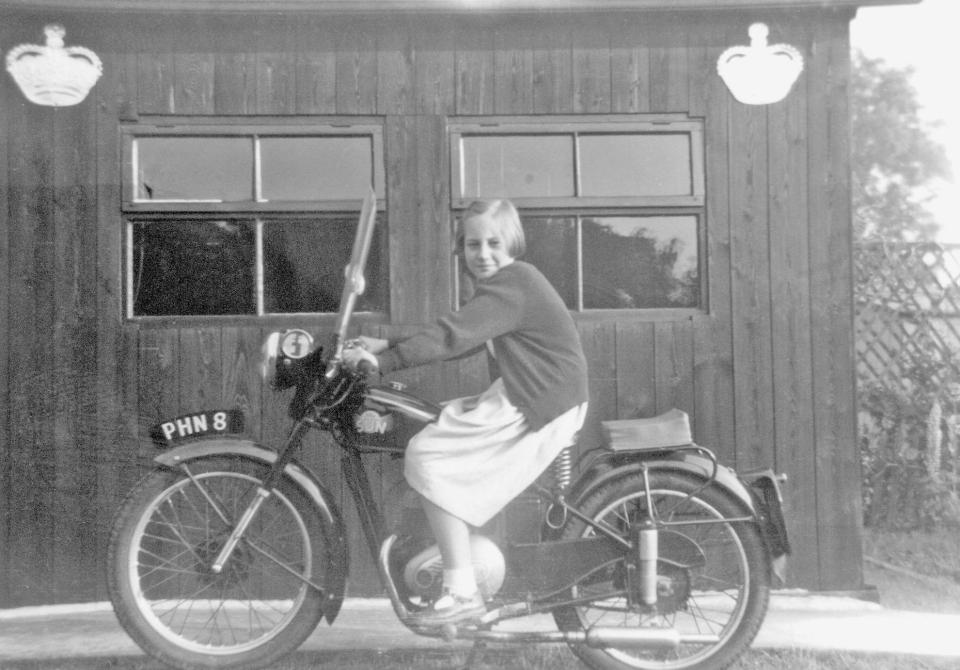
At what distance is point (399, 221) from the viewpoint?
4344mm

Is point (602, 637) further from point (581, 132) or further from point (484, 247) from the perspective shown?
point (581, 132)

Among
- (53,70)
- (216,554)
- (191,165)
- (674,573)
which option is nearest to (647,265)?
(674,573)

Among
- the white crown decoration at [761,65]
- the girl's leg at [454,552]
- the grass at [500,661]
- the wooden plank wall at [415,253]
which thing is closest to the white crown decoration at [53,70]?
the wooden plank wall at [415,253]

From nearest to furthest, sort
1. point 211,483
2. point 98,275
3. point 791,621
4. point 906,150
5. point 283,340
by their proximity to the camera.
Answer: point 283,340 → point 211,483 → point 791,621 → point 98,275 → point 906,150

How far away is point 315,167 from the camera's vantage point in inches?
173

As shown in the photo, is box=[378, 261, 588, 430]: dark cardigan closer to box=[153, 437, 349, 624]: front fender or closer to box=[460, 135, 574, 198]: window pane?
box=[153, 437, 349, 624]: front fender

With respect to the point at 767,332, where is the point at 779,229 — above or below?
above

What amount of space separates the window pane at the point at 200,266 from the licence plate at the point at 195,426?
123 centimetres

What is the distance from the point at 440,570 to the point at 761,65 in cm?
297

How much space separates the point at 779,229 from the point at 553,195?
113 centimetres

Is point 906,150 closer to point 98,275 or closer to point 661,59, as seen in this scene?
point 661,59

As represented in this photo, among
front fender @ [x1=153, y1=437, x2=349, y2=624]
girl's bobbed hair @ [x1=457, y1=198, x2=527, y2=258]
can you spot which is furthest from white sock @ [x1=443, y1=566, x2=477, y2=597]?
girl's bobbed hair @ [x1=457, y1=198, x2=527, y2=258]

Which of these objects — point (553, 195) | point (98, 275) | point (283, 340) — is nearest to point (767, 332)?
point (553, 195)

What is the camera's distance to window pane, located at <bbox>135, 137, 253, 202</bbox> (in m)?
4.35
